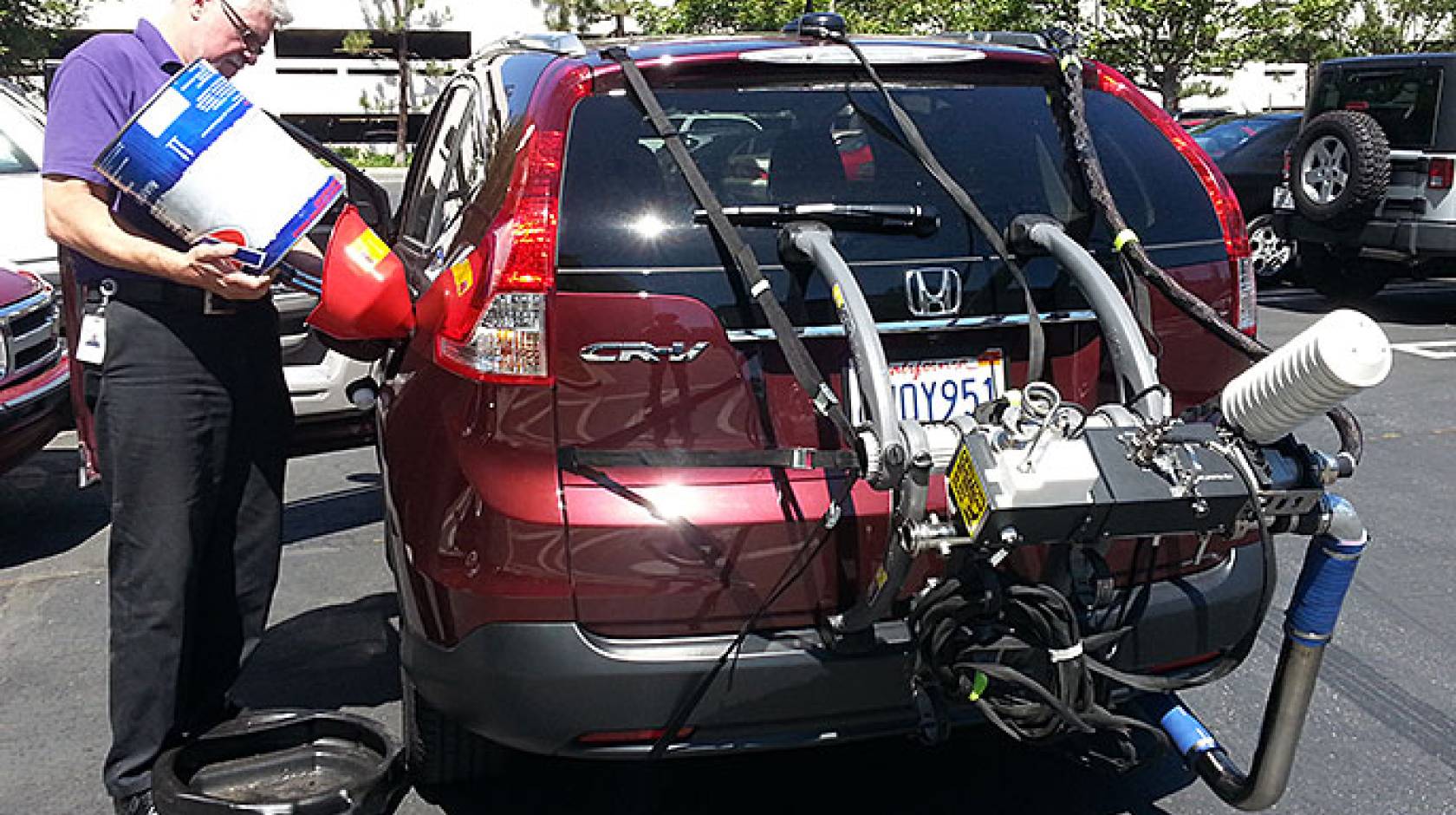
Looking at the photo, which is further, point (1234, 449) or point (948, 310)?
point (948, 310)

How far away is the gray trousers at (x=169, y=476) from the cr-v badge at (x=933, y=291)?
151 centimetres

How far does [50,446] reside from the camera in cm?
690

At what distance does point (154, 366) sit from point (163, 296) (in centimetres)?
15

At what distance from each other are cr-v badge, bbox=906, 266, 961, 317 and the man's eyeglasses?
153 cm

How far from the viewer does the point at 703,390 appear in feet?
8.40

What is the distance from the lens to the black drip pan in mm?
2977

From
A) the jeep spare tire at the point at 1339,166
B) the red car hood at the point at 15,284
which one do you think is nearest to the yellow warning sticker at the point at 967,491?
the red car hood at the point at 15,284

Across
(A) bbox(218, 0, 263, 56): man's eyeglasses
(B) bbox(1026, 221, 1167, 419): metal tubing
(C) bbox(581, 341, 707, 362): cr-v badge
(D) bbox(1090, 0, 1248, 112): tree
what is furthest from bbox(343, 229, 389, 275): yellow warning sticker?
(D) bbox(1090, 0, 1248, 112): tree

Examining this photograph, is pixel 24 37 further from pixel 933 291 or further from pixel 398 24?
pixel 933 291

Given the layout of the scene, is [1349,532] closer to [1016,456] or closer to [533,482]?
[1016,456]

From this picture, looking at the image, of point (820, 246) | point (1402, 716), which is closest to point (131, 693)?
point (820, 246)

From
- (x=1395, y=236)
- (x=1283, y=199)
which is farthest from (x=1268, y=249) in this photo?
(x=1395, y=236)

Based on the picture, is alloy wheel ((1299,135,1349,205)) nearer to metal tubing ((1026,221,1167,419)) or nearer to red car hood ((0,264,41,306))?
metal tubing ((1026,221,1167,419))

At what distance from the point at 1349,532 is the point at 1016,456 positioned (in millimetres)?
683
